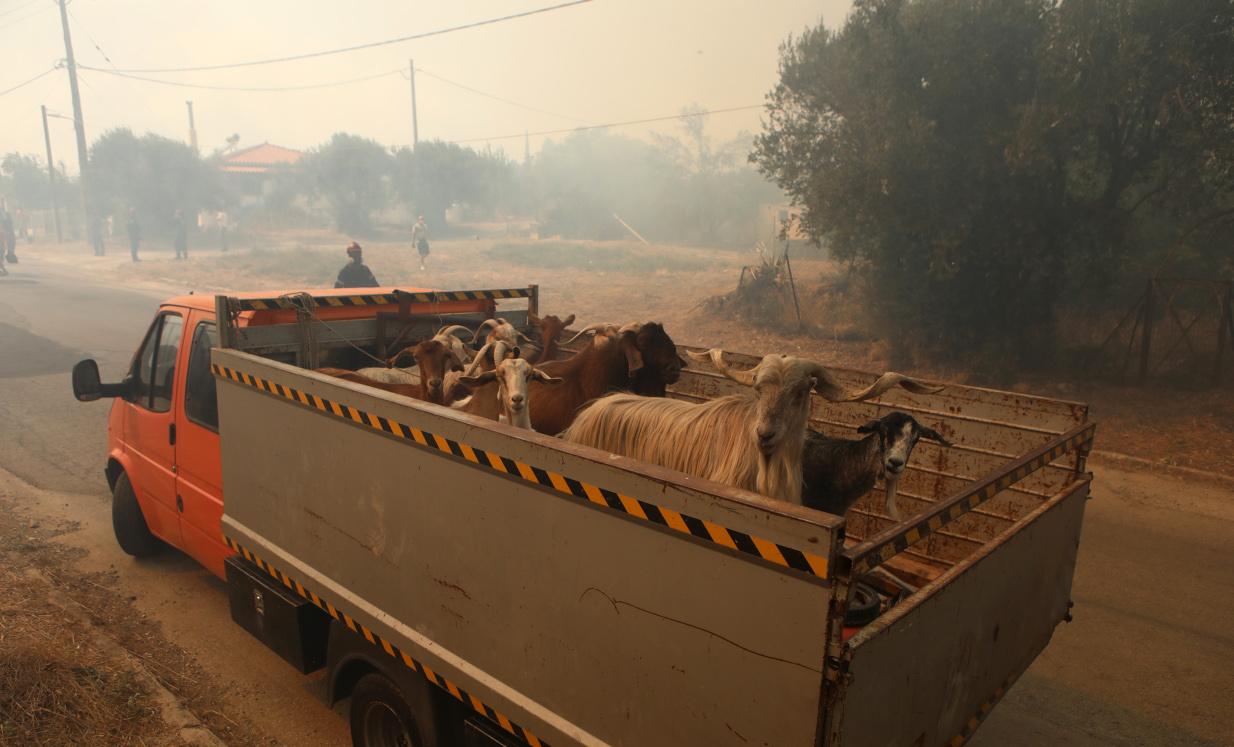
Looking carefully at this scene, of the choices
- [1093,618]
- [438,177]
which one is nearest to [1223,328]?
[1093,618]

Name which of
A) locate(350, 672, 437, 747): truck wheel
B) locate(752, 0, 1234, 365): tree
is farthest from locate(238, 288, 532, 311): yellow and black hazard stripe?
locate(752, 0, 1234, 365): tree

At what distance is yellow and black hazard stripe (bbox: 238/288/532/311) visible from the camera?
5516 millimetres

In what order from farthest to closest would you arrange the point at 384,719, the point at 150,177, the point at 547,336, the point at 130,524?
the point at 150,177 < the point at 547,336 < the point at 130,524 < the point at 384,719

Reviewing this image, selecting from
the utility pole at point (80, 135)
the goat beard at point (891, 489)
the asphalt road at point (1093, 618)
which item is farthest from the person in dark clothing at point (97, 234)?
the goat beard at point (891, 489)

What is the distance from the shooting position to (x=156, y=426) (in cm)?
616

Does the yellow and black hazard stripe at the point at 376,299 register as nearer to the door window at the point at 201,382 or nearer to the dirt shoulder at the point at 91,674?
the door window at the point at 201,382

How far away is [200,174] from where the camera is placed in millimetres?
58250

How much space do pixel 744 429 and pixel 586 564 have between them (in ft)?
5.40

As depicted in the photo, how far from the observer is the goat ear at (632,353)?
6.26 m

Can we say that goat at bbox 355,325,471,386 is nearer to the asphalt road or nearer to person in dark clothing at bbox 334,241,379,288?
the asphalt road

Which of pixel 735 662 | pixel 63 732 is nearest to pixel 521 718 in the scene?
pixel 735 662

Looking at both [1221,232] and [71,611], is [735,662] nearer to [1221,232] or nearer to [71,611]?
[71,611]

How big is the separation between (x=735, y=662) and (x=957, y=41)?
15.3 metres

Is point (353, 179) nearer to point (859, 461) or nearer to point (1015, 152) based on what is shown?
point (1015, 152)
